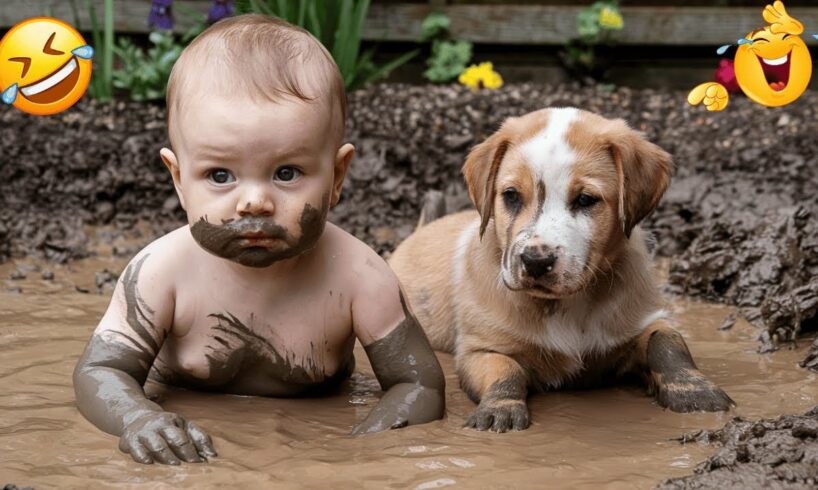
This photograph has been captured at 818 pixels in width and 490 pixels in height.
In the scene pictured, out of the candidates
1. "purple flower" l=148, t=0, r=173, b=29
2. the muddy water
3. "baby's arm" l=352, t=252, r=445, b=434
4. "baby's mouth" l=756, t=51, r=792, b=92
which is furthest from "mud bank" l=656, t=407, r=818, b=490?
"purple flower" l=148, t=0, r=173, b=29

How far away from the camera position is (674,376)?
394cm

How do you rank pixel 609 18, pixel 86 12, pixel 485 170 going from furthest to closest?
1. pixel 86 12
2. pixel 609 18
3. pixel 485 170

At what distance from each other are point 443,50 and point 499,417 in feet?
19.7

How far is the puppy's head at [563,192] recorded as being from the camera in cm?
374

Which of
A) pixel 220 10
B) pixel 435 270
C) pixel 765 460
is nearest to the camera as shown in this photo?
pixel 765 460

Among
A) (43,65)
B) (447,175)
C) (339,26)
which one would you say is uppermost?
(339,26)

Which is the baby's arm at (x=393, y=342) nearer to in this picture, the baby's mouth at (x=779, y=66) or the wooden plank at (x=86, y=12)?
the baby's mouth at (x=779, y=66)

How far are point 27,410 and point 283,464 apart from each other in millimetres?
1014

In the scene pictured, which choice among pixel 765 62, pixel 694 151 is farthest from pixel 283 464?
pixel 694 151

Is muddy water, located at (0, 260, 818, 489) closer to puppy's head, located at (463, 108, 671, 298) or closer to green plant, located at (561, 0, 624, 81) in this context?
puppy's head, located at (463, 108, 671, 298)

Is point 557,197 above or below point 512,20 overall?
below

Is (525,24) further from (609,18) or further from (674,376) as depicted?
(674,376)

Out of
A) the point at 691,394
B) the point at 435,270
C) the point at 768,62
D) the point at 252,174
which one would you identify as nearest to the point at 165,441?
the point at 252,174

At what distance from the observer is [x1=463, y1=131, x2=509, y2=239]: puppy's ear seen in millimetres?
4094
